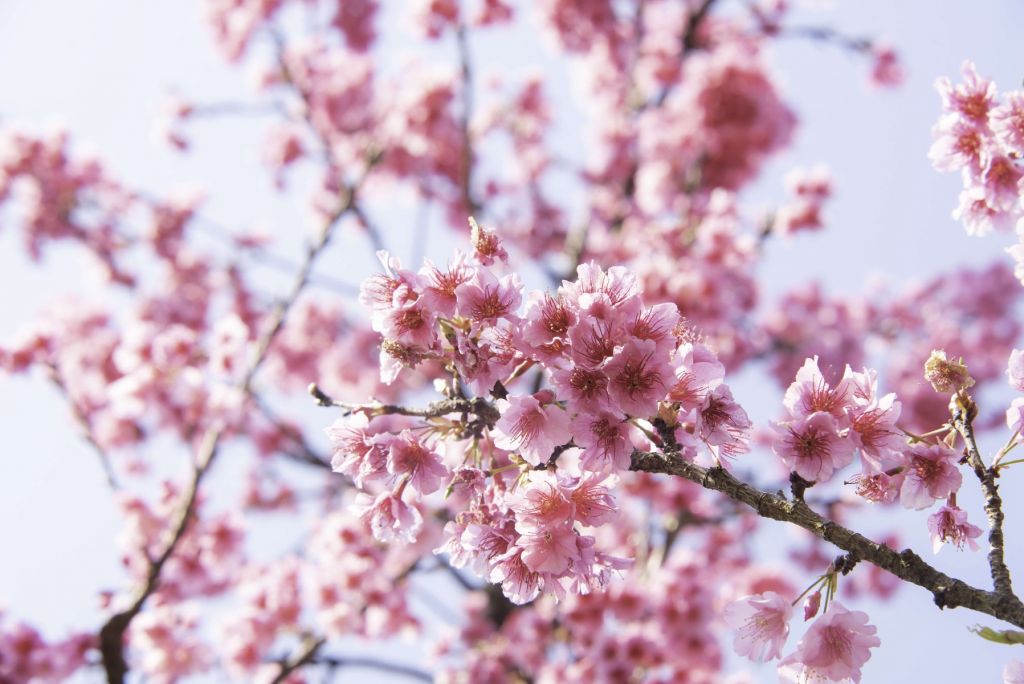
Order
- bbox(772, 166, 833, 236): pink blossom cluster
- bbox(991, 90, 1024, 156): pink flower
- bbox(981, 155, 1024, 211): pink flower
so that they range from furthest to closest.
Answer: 1. bbox(772, 166, 833, 236): pink blossom cluster
2. bbox(981, 155, 1024, 211): pink flower
3. bbox(991, 90, 1024, 156): pink flower

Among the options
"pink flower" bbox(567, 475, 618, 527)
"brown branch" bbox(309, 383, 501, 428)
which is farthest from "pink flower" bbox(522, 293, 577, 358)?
"pink flower" bbox(567, 475, 618, 527)

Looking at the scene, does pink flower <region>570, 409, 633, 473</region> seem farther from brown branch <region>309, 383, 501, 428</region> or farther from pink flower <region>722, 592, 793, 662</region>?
pink flower <region>722, 592, 793, 662</region>

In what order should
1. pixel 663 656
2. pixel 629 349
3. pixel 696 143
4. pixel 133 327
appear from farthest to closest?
pixel 696 143, pixel 133 327, pixel 663 656, pixel 629 349

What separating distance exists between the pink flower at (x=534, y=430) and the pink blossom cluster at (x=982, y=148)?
178 cm

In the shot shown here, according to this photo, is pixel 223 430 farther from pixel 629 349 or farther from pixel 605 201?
pixel 605 201

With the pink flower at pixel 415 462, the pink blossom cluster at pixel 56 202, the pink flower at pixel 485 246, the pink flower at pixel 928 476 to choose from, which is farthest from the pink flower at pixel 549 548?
the pink blossom cluster at pixel 56 202

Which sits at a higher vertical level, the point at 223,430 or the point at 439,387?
the point at 223,430

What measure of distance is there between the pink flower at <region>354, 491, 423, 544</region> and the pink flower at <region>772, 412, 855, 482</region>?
1.01 metres

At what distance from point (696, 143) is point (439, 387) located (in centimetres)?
835

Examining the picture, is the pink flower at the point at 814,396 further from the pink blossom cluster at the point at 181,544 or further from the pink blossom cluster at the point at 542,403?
the pink blossom cluster at the point at 181,544

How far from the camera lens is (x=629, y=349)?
181 cm

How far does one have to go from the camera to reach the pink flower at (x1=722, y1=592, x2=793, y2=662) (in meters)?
2.07

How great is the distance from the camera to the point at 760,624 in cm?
209

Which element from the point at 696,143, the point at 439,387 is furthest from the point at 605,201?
the point at 439,387
